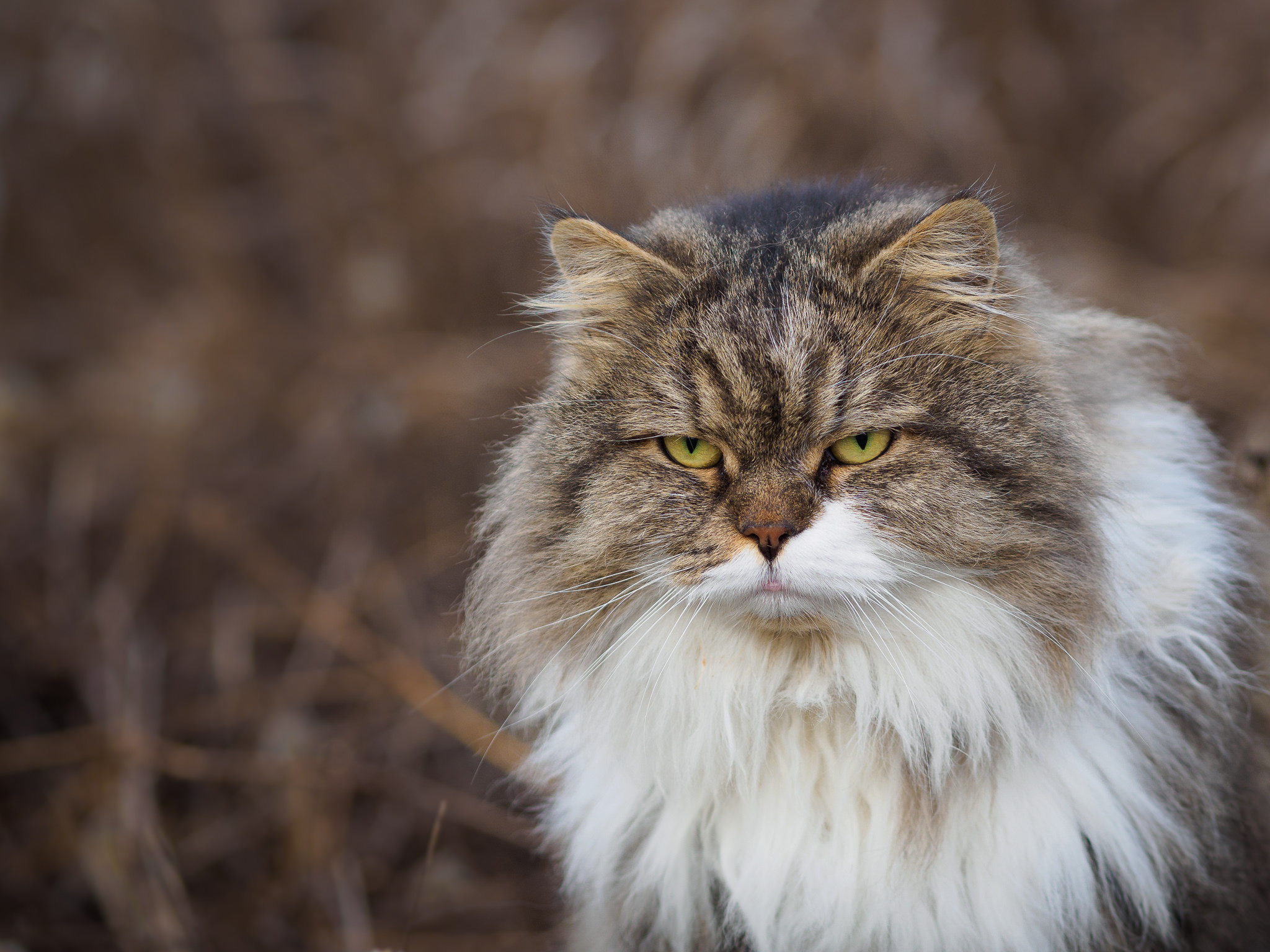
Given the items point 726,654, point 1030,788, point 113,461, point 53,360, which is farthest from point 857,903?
point 53,360

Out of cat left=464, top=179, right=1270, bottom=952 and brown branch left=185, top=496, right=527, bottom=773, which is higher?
cat left=464, top=179, right=1270, bottom=952

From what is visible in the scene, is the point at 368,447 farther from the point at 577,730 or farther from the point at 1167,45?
the point at 1167,45

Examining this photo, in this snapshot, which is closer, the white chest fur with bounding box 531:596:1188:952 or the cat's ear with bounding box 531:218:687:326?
the white chest fur with bounding box 531:596:1188:952

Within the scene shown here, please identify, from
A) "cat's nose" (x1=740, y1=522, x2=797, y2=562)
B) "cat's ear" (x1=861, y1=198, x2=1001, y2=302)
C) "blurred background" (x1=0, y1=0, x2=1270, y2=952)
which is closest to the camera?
"cat's nose" (x1=740, y1=522, x2=797, y2=562)

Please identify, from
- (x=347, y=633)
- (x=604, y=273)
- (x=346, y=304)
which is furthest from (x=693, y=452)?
(x=346, y=304)

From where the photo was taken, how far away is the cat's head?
1584mm

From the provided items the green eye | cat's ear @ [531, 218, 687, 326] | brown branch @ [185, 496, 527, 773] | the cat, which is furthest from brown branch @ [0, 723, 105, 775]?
the green eye

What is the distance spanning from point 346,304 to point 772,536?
370 centimetres

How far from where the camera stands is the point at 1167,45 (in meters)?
4.77

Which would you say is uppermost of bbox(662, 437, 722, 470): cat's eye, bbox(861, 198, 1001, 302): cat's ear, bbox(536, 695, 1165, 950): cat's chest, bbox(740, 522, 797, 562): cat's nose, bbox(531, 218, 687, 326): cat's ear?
bbox(861, 198, 1001, 302): cat's ear

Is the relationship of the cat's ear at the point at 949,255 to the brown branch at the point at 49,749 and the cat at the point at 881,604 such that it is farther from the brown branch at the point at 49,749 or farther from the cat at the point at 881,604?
the brown branch at the point at 49,749

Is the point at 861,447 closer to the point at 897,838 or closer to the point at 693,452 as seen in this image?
the point at 693,452

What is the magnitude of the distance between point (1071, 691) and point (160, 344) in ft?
15.2

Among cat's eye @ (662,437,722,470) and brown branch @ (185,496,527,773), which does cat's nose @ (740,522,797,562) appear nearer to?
cat's eye @ (662,437,722,470)
